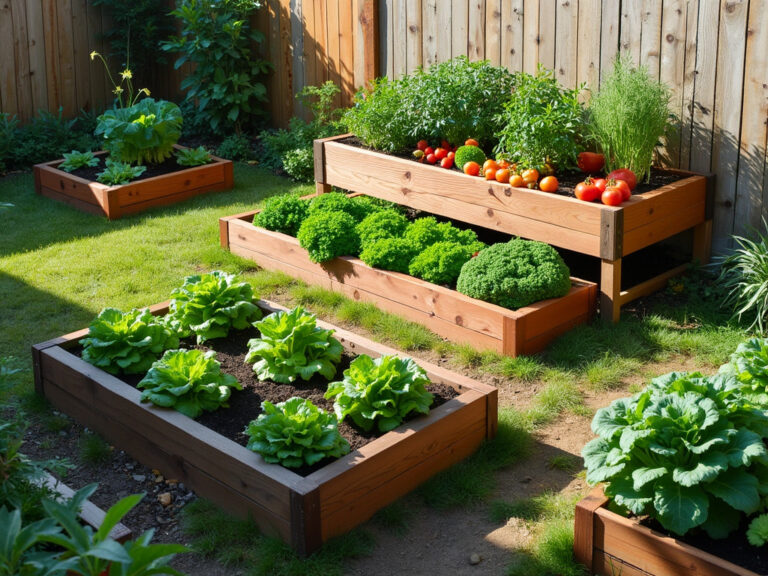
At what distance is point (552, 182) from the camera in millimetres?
6070

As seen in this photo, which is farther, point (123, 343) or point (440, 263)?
→ point (440, 263)

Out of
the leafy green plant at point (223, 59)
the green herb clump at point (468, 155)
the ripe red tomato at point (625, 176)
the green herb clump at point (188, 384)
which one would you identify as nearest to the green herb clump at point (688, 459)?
the green herb clump at point (188, 384)

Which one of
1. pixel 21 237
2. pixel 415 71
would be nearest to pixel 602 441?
pixel 415 71

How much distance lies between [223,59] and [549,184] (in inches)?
189

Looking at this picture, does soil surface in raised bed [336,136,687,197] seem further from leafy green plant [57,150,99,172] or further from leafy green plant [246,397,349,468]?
leafy green plant [57,150,99,172]

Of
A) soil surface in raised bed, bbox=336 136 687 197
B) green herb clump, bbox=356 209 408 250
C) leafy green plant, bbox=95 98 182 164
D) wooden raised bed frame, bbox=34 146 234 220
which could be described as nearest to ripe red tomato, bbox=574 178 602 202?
soil surface in raised bed, bbox=336 136 687 197

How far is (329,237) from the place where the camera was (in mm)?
6320

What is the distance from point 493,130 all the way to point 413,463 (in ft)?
11.8

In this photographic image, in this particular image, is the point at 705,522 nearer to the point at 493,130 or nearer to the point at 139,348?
the point at 139,348

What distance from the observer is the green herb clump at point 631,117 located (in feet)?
20.0

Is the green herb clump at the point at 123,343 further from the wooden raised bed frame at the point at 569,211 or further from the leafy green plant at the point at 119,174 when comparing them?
the leafy green plant at the point at 119,174

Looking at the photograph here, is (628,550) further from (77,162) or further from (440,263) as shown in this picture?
(77,162)

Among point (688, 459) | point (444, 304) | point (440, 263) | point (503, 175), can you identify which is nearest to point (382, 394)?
point (688, 459)

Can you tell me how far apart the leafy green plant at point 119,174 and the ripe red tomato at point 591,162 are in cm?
391
